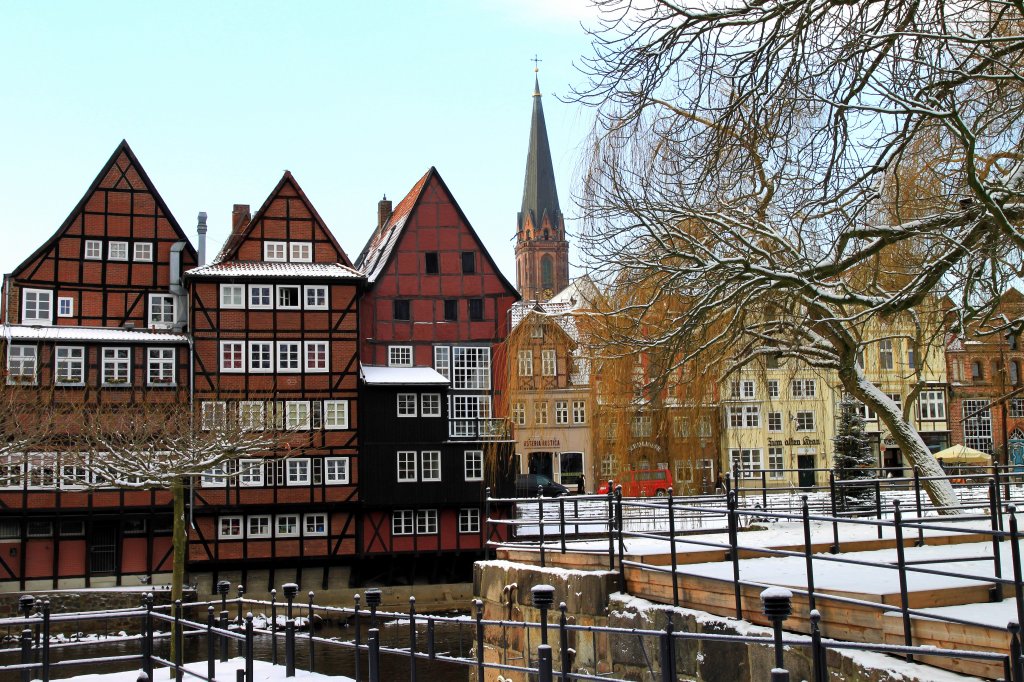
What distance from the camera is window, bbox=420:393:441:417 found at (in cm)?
4241

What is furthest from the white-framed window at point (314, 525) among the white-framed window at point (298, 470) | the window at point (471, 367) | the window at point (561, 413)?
the window at point (561, 413)

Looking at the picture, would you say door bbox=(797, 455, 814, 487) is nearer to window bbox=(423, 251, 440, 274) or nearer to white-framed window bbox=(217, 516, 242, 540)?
window bbox=(423, 251, 440, 274)

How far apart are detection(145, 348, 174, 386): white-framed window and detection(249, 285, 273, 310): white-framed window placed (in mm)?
3357

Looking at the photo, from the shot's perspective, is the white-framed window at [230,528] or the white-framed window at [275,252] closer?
the white-framed window at [230,528]

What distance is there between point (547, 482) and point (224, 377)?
17088mm

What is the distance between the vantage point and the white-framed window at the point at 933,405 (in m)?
65.9

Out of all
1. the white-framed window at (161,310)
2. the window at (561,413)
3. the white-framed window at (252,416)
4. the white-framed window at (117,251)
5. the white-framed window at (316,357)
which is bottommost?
the white-framed window at (252,416)

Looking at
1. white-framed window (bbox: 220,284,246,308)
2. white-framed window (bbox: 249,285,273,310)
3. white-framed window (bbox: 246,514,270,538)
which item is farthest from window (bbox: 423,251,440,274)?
white-framed window (bbox: 246,514,270,538)

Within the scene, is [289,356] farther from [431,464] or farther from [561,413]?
[561,413]

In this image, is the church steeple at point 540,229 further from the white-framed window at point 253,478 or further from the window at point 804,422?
the white-framed window at point 253,478

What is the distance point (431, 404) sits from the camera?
4250 centimetres

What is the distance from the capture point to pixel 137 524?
39.9 m

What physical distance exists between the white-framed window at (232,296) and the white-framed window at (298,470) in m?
5.98

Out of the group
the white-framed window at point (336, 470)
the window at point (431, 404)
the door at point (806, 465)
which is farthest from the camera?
the door at point (806, 465)
